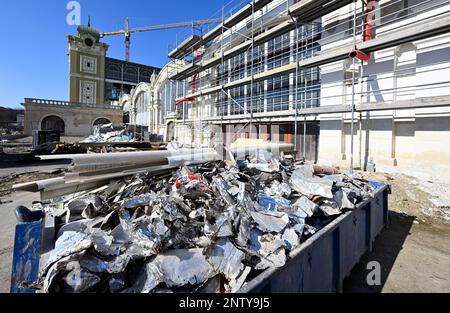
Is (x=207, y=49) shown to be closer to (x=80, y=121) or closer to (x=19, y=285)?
(x=19, y=285)

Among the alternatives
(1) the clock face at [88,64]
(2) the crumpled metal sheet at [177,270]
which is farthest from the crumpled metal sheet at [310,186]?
(1) the clock face at [88,64]

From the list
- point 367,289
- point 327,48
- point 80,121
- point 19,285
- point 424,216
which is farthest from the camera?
point 80,121

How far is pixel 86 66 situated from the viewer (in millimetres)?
39344

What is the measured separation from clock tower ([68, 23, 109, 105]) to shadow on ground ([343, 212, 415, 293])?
4254cm

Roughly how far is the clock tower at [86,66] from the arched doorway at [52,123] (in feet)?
24.8

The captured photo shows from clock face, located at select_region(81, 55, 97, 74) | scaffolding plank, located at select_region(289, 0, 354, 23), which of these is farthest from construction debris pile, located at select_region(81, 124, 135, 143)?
clock face, located at select_region(81, 55, 97, 74)

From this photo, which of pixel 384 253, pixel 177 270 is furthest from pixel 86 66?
pixel 384 253

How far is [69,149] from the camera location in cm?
1309

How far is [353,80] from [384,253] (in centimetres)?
521

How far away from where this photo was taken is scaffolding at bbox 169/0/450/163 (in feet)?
21.5

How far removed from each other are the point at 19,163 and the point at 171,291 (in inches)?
549

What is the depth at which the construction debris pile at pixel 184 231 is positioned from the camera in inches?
66.1

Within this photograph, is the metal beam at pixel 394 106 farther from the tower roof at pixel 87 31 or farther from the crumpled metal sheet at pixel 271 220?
the tower roof at pixel 87 31

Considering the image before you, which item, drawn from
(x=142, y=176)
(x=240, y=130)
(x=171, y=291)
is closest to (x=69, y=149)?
(x=240, y=130)
